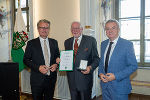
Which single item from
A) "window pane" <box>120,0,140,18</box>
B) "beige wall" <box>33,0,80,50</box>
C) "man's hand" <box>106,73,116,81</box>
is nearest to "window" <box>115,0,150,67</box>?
"window pane" <box>120,0,140,18</box>

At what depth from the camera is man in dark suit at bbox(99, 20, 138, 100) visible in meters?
1.87

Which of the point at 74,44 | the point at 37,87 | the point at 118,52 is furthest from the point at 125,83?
the point at 37,87

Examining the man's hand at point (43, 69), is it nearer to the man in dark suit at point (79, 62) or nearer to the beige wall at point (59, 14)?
the man in dark suit at point (79, 62)

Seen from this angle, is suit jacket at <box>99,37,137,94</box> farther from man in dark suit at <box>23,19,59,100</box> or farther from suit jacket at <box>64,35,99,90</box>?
man in dark suit at <box>23,19,59,100</box>

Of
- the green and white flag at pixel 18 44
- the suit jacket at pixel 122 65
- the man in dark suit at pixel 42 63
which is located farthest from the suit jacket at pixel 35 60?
the green and white flag at pixel 18 44

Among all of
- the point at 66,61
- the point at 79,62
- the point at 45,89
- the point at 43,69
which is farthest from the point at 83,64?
the point at 45,89

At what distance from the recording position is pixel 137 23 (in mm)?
5105

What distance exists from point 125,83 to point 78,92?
28.9 inches

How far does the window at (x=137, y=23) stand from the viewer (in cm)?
497

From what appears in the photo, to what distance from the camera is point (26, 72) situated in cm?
468

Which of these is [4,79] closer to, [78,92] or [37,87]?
[37,87]

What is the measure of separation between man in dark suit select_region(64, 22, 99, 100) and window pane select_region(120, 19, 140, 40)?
3166 mm

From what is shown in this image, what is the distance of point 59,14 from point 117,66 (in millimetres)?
2765

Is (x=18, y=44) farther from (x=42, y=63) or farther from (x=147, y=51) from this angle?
(x=147, y=51)
